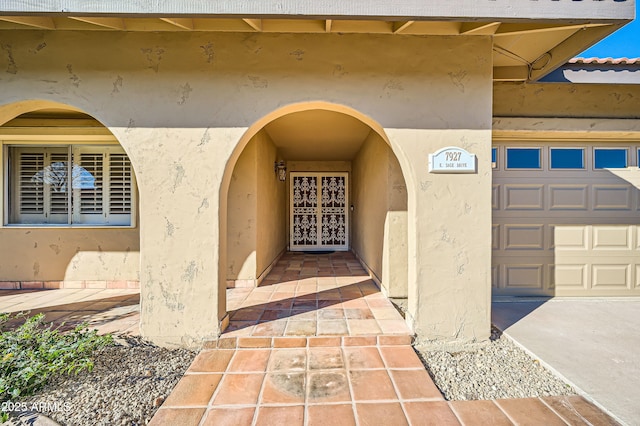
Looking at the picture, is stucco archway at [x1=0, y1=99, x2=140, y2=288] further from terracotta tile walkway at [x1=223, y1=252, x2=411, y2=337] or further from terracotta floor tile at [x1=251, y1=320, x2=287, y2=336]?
terracotta floor tile at [x1=251, y1=320, x2=287, y2=336]

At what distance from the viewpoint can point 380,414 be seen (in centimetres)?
178

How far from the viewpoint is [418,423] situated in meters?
1.72

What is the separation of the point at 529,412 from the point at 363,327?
52.6 inches

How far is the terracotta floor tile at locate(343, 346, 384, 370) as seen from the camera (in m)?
2.28

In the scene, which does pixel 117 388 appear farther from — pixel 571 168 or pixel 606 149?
pixel 606 149

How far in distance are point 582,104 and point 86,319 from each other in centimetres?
639

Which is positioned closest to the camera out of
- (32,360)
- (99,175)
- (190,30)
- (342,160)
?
(32,360)

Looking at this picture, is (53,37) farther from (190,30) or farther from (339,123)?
(339,123)

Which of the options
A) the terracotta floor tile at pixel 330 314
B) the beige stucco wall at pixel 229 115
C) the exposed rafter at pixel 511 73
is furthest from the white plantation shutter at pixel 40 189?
the exposed rafter at pixel 511 73

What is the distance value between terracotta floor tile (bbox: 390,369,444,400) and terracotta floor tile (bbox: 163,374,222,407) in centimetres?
136

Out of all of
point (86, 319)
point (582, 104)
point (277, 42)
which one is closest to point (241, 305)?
point (86, 319)

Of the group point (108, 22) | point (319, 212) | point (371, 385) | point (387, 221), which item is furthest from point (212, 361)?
point (319, 212)

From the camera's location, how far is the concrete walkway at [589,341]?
1967 millimetres

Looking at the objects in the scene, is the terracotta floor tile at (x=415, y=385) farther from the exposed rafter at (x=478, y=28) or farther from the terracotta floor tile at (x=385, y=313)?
the exposed rafter at (x=478, y=28)
